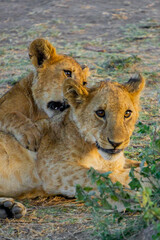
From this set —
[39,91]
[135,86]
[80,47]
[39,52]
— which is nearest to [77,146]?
[135,86]

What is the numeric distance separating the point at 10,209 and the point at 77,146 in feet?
2.81

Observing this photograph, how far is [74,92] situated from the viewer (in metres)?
4.30

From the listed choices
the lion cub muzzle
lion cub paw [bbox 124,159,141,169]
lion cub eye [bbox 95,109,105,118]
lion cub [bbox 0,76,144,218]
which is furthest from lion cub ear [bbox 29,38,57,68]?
lion cub eye [bbox 95,109,105,118]

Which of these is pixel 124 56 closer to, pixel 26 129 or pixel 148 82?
pixel 148 82

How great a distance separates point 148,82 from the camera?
26.2 ft

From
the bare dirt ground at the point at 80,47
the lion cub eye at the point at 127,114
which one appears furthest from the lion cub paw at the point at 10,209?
the lion cub eye at the point at 127,114

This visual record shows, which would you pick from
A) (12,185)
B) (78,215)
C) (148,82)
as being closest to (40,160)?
(12,185)

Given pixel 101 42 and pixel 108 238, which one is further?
pixel 101 42

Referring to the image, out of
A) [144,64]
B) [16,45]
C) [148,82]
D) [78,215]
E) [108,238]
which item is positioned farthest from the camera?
[16,45]

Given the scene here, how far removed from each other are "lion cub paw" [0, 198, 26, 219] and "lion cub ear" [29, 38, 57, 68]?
7.45 ft

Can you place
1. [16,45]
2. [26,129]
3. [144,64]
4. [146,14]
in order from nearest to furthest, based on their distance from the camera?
[26,129]
[144,64]
[16,45]
[146,14]

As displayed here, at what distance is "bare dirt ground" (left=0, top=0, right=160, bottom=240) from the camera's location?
3.76 meters

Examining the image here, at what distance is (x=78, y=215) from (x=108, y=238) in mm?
854

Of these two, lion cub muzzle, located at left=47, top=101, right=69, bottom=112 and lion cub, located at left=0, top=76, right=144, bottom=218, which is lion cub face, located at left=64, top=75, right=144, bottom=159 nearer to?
lion cub, located at left=0, top=76, right=144, bottom=218
